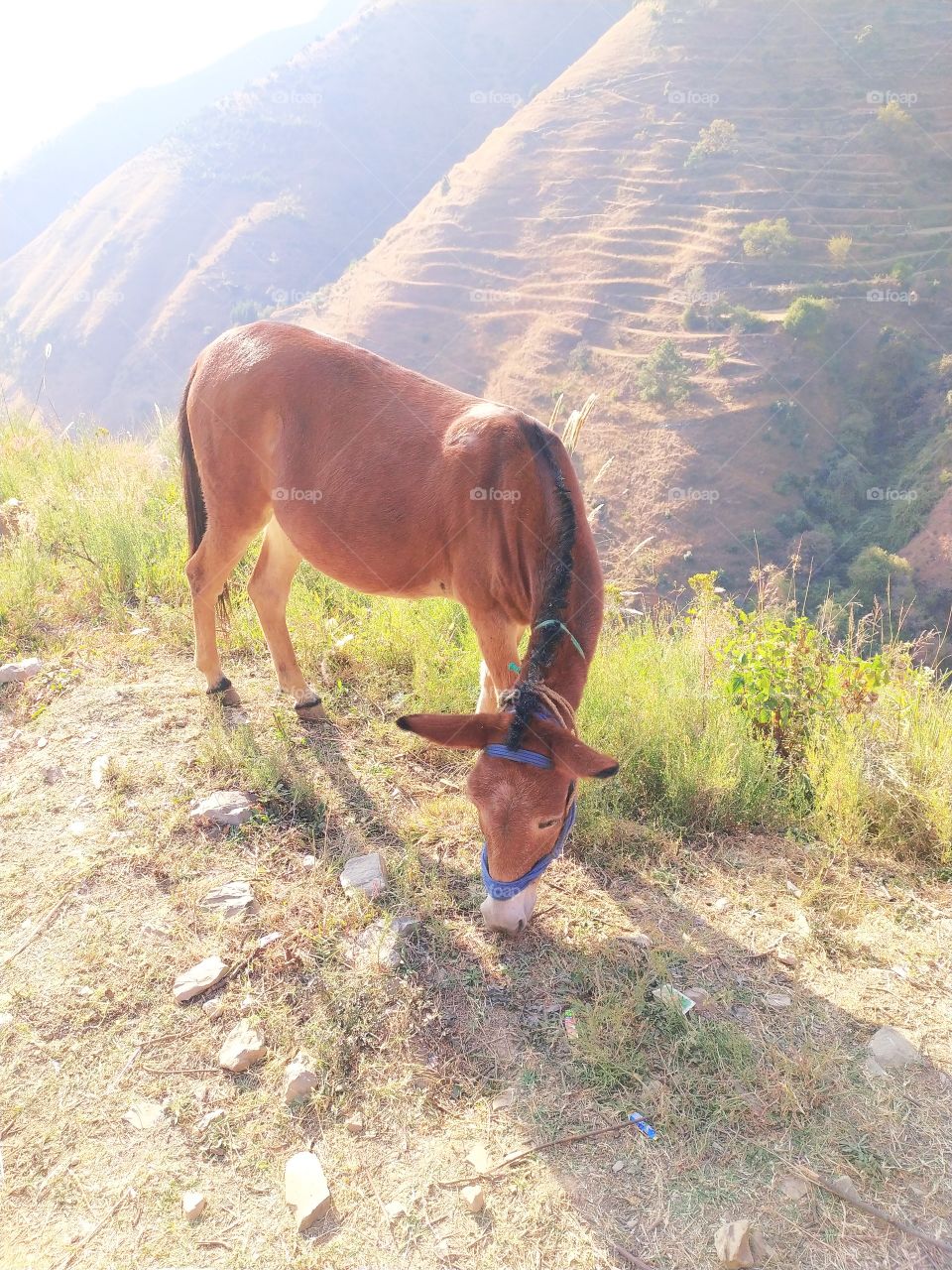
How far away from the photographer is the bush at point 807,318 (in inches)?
1945

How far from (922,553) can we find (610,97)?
2891 inches

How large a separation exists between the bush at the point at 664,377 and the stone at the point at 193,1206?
52.9 meters

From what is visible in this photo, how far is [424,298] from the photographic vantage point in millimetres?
71000

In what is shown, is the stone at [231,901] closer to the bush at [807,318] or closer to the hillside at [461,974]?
the hillside at [461,974]

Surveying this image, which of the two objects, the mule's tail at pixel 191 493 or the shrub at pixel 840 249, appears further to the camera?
the shrub at pixel 840 249

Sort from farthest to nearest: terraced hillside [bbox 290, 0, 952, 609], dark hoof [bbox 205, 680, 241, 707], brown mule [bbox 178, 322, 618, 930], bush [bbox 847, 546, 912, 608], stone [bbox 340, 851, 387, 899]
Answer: terraced hillside [bbox 290, 0, 952, 609] < bush [bbox 847, 546, 912, 608] < dark hoof [bbox 205, 680, 241, 707] < stone [bbox 340, 851, 387, 899] < brown mule [bbox 178, 322, 618, 930]

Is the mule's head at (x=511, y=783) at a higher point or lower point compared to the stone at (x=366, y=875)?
higher

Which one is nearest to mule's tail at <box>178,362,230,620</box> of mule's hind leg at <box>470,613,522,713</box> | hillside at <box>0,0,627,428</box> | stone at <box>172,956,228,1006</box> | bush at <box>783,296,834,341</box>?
mule's hind leg at <box>470,613,522,713</box>

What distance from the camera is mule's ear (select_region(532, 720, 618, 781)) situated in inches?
90.8

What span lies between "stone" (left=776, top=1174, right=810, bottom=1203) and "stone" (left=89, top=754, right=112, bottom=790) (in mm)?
3314

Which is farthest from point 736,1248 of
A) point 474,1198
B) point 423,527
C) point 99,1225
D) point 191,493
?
point 191,493

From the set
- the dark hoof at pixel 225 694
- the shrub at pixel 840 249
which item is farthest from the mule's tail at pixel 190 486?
the shrub at pixel 840 249

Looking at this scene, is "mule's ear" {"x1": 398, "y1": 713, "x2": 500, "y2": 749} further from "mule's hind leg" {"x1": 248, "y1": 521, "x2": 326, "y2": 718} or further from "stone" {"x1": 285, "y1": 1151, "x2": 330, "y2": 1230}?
"mule's hind leg" {"x1": 248, "y1": 521, "x2": 326, "y2": 718}

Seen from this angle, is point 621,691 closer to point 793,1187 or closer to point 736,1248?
point 793,1187
